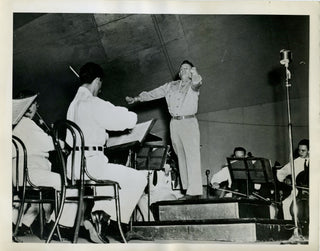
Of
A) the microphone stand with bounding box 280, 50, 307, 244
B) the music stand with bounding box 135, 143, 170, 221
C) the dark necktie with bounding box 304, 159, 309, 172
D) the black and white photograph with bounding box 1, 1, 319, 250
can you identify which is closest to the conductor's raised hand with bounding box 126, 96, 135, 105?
the black and white photograph with bounding box 1, 1, 319, 250

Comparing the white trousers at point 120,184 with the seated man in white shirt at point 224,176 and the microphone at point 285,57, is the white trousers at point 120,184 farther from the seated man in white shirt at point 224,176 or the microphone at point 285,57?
the microphone at point 285,57

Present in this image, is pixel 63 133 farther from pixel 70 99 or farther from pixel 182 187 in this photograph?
pixel 182 187

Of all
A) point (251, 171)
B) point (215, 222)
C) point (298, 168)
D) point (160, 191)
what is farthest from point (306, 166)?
point (160, 191)

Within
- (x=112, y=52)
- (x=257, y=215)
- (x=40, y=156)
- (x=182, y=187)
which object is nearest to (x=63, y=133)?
(x=40, y=156)

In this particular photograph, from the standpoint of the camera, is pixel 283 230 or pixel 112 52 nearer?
pixel 283 230

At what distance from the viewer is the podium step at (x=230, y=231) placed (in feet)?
8.57

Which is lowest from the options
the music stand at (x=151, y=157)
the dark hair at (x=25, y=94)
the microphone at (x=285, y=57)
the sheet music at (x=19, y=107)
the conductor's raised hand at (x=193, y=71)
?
the music stand at (x=151, y=157)

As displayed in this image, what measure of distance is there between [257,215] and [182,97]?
0.70 meters

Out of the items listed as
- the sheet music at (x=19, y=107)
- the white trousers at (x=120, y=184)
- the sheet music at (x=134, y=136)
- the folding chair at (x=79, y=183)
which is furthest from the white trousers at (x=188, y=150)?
the sheet music at (x=19, y=107)

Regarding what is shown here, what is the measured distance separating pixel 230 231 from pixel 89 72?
105cm

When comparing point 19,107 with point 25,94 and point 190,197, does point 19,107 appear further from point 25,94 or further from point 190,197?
point 190,197

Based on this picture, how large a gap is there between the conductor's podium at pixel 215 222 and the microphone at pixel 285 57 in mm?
689

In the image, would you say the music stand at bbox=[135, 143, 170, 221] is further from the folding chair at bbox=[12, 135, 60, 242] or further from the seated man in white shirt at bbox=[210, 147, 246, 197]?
the folding chair at bbox=[12, 135, 60, 242]

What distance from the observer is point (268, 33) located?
9.04 feet
